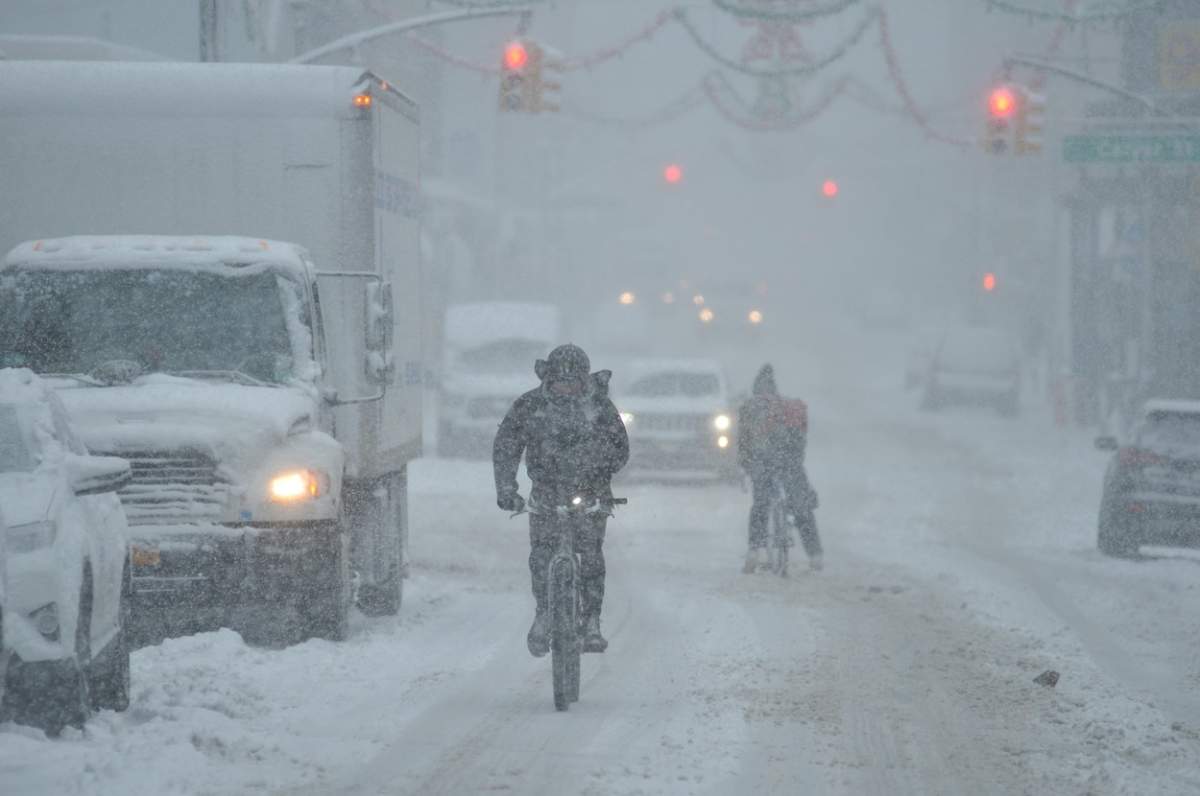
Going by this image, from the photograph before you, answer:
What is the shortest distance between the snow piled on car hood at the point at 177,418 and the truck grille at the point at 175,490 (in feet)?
0.34

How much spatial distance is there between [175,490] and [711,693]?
335 centimetres

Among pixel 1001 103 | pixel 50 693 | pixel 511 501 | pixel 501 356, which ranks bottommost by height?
pixel 50 693

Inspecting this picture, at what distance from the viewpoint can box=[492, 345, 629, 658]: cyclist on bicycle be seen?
9680 millimetres

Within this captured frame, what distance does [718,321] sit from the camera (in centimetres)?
6650

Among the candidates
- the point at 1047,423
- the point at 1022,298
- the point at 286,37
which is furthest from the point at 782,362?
the point at 286,37

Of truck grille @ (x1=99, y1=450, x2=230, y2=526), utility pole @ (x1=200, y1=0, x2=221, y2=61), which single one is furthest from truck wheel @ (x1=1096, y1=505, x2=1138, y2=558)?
truck grille @ (x1=99, y1=450, x2=230, y2=526)

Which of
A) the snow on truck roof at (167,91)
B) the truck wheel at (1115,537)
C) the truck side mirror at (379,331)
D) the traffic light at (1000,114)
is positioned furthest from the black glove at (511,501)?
the traffic light at (1000,114)

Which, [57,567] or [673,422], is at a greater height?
[57,567]

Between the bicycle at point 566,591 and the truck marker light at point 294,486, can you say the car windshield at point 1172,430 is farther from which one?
the truck marker light at point 294,486

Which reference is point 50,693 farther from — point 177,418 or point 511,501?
point 177,418

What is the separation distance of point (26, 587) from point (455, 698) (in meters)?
3.01

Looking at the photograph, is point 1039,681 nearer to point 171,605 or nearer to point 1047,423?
point 171,605

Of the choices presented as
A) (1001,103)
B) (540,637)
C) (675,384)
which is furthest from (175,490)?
(1001,103)

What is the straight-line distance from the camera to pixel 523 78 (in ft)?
85.0
